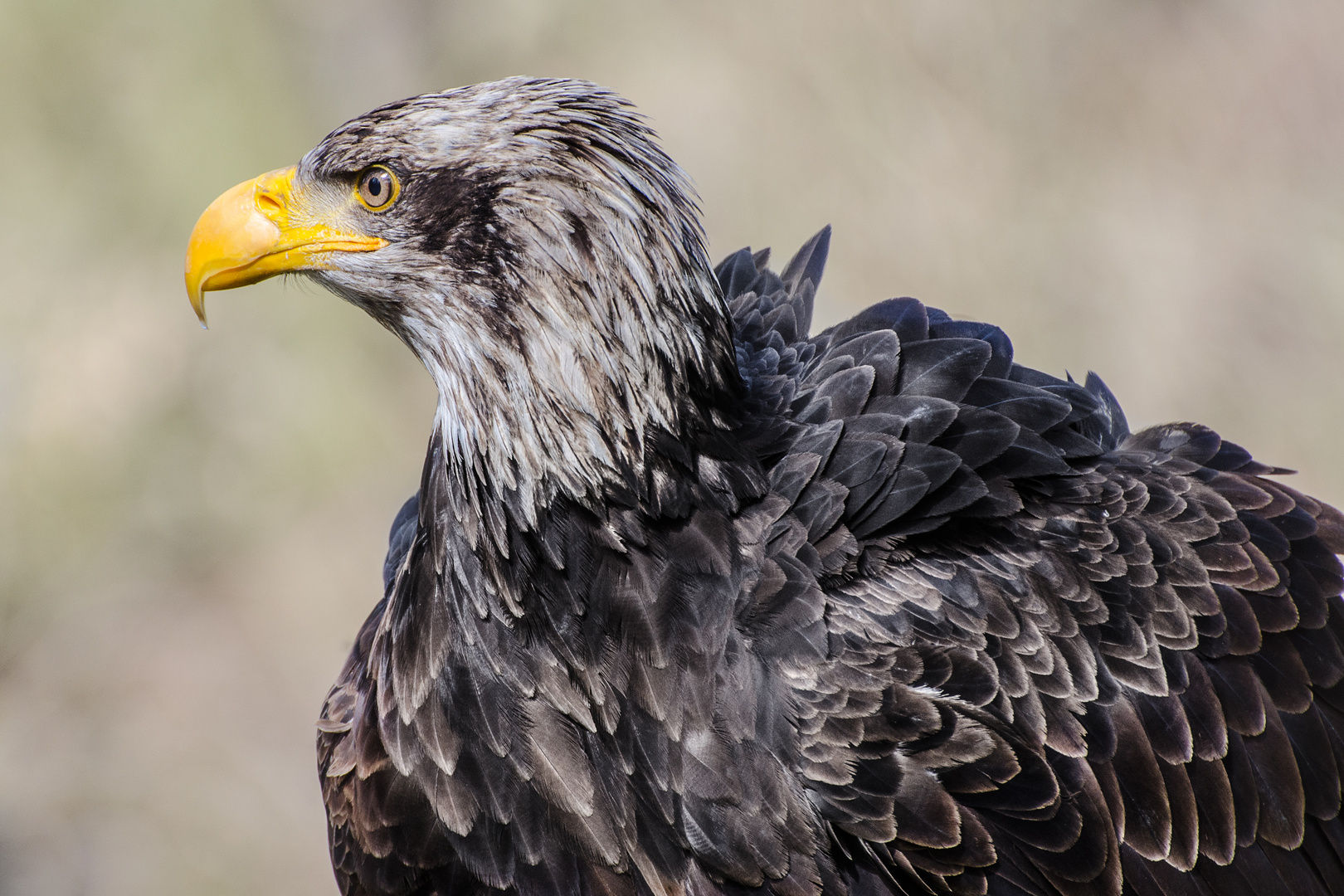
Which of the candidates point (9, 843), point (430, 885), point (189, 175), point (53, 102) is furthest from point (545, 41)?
point (430, 885)

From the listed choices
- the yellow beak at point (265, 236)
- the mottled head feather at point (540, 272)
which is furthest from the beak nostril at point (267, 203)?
the mottled head feather at point (540, 272)

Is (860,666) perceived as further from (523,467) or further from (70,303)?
(70,303)

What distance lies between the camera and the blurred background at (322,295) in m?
9.48

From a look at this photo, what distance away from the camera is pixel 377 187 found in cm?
314

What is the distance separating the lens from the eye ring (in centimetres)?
312

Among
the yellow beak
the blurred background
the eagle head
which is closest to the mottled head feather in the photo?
the eagle head

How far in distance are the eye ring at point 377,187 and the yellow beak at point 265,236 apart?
0.12m

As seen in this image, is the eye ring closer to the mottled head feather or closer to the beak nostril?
the mottled head feather

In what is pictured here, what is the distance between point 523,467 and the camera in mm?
3029

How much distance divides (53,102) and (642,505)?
8689 millimetres

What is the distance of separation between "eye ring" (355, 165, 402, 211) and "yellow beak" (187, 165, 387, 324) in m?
0.12

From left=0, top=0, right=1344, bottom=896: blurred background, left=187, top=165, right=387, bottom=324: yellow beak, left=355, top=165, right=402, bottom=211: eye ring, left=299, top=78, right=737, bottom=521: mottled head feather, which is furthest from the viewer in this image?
left=0, top=0, right=1344, bottom=896: blurred background

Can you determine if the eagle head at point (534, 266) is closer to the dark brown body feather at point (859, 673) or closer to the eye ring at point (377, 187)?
the eye ring at point (377, 187)

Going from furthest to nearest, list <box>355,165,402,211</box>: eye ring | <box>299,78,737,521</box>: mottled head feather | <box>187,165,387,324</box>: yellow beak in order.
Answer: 1. <box>187,165,387,324</box>: yellow beak
2. <box>355,165,402,211</box>: eye ring
3. <box>299,78,737,521</box>: mottled head feather
